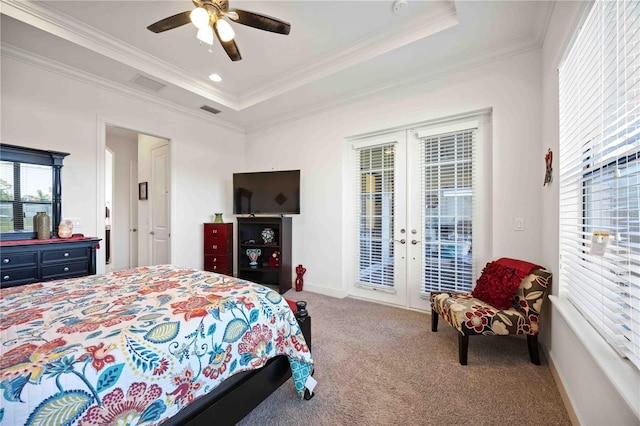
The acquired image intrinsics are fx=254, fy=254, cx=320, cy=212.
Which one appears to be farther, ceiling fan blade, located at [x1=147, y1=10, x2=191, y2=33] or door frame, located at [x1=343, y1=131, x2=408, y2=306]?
door frame, located at [x1=343, y1=131, x2=408, y2=306]

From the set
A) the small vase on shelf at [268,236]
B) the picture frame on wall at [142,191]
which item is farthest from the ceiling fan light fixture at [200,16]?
the picture frame on wall at [142,191]

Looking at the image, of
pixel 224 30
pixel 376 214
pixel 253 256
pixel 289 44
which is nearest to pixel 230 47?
pixel 224 30

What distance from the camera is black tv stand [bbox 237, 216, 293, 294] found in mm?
3816

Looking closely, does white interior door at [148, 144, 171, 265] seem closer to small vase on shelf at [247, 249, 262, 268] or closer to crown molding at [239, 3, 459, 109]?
small vase on shelf at [247, 249, 262, 268]

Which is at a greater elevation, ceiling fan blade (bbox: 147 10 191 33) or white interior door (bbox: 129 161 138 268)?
ceiling fan blade (bbox: 147 10 191 33)

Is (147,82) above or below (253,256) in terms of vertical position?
above

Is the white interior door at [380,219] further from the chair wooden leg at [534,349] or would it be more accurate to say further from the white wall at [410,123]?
the chair wooden leg at [534,349]

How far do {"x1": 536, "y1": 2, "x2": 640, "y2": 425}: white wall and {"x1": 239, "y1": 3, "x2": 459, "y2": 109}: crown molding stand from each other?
799 millimetres

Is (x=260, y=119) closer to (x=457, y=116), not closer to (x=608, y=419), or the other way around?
(x=457, y=116)

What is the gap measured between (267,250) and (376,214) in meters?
1.93

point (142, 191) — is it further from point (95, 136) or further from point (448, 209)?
point (448, 209)

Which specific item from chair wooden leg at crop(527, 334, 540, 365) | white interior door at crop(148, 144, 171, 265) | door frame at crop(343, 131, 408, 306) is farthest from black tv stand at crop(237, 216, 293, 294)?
chair wooden leg at crop(527, 334, 540, 365)

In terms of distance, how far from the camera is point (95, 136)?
10.0ft

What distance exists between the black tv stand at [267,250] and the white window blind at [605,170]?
306 centimetres
